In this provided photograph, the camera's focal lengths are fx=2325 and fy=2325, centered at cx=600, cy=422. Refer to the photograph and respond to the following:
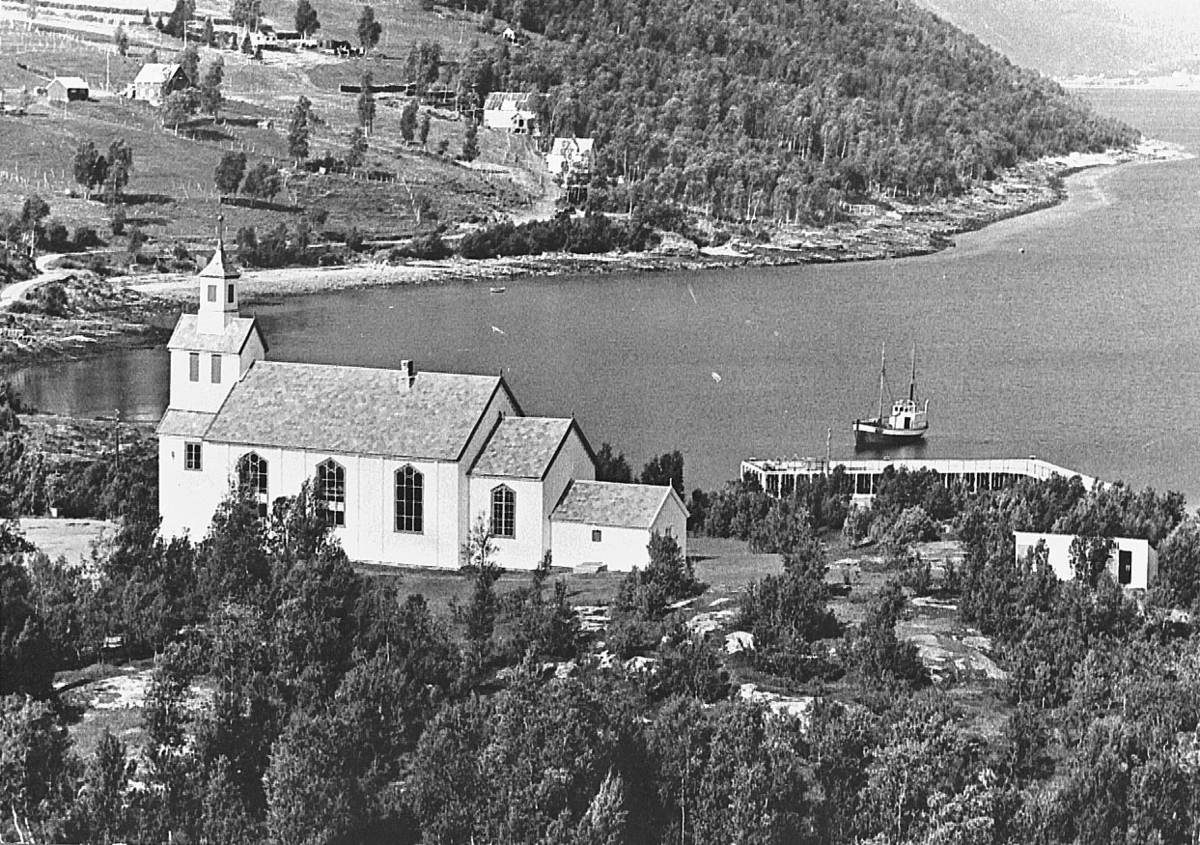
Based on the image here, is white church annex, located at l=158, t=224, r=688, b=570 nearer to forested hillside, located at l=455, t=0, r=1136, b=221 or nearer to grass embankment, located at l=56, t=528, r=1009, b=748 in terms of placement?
grass embankment, located at l=56, t=528, r=1009, b=748

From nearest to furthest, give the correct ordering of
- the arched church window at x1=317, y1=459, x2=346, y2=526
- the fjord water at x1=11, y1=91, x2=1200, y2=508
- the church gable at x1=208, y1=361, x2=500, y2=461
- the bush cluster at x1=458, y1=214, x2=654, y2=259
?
the church gable at x1=208, y1=361, x2=500, y2=461 < the arched church window at x1=317, y1=459, x2=346, y2=526 < the fjord water at x1=11, y1=91, x2=1200, y2=508 < the bush cluster at x1=458, y1=214, x2=654, y2=259

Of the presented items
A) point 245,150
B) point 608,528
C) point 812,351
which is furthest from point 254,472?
point 245,150

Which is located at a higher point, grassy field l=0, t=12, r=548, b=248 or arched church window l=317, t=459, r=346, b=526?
grassy field l=0, t=12, r=548, b=248

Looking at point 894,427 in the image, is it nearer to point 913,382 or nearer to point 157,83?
point 913,382

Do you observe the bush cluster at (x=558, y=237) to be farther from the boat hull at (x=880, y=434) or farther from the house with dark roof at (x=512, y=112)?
the boat hull at (x=880, y=434)

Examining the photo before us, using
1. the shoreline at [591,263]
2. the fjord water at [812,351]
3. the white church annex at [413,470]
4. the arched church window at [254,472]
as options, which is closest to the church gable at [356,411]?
the white church annex at [413,470]

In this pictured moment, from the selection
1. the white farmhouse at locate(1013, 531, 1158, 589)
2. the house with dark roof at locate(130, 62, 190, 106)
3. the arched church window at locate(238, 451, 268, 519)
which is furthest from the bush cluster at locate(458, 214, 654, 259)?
the white farmhouse at locate(1013, 531, 1158, 589)
